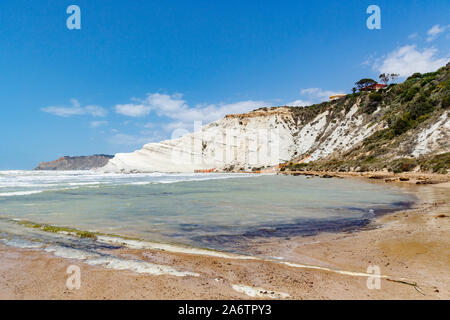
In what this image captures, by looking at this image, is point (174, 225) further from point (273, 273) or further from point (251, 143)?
point (251, 143)

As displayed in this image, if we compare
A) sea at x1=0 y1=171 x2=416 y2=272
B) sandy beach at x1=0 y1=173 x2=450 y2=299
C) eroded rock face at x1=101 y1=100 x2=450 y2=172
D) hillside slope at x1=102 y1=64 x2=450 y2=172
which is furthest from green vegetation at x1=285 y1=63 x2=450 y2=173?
sandy beach at x1=0 y1=173 x2=450 y2=299

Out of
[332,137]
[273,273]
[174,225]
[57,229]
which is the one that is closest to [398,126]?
[332,137]

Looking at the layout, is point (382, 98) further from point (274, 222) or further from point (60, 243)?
point (60, 243)

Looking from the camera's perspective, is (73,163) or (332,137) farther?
(73,163)

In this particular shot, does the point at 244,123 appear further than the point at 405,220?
Yes
